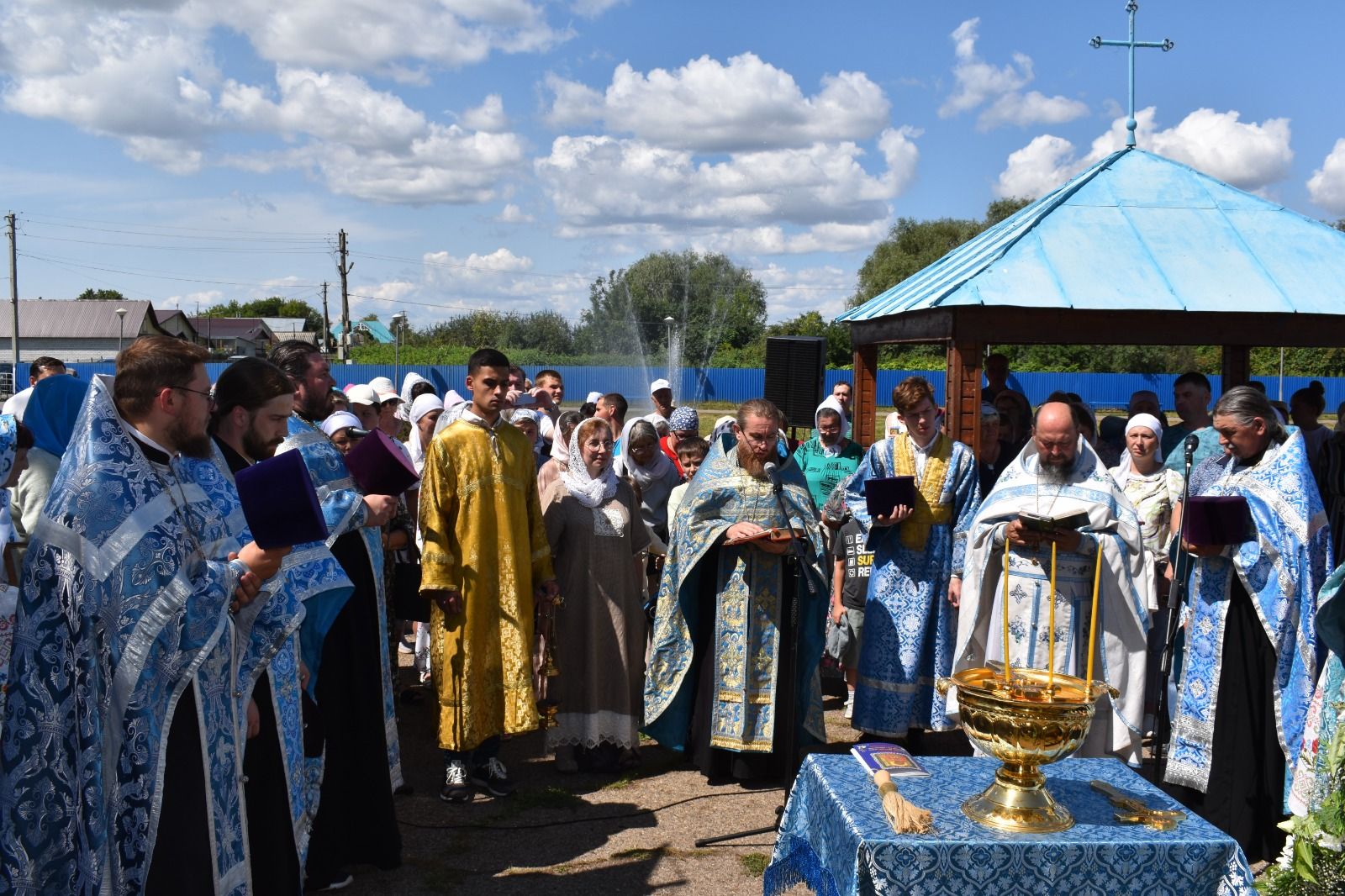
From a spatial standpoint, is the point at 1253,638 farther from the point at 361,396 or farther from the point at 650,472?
the point at 361,396

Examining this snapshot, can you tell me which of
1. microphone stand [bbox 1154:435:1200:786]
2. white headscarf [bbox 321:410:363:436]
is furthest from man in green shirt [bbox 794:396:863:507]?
white headscarf [bbox 321:410:363:436]

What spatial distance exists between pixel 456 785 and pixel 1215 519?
3.51 m

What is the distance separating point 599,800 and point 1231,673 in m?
2.86

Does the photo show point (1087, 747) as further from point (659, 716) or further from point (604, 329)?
point (604, 329)

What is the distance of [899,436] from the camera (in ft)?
20.6

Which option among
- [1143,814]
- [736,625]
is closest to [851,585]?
[736,625]

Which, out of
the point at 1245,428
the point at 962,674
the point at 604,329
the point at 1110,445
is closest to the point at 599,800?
the point at 962,674

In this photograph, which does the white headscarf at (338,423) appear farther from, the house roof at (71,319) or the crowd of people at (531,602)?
the house roof at (71,319)

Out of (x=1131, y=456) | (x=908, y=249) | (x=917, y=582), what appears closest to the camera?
(x=917, y=582)

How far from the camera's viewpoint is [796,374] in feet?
36.9

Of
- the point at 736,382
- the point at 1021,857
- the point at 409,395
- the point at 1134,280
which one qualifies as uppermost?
the point at 1134,280

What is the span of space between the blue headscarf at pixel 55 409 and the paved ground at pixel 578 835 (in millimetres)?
2018

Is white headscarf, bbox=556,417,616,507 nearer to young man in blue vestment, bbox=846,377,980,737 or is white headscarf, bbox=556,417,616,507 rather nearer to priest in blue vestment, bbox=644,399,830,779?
priest in blue vestment, bbox=644,399,830,779

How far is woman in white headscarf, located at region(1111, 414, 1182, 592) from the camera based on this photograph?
6219 mm
